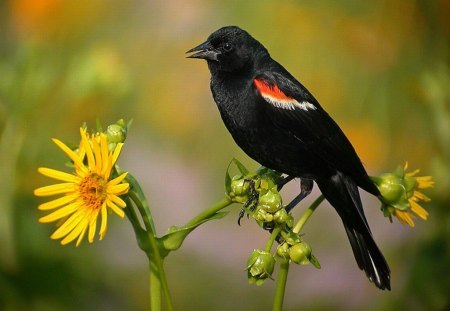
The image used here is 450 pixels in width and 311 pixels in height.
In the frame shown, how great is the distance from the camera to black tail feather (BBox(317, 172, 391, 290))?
0.69 m

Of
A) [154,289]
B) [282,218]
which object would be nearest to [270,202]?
[282,218]

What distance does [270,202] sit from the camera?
1.90ft

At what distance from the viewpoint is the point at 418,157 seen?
75 centimetres

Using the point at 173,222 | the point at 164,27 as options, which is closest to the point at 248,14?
the point at 164,27

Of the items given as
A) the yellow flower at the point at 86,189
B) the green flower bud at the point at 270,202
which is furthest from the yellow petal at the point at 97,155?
the green flower bud at the point at 270,202

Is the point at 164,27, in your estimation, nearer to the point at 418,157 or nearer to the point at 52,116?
the point at 52,116

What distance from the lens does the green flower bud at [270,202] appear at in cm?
58

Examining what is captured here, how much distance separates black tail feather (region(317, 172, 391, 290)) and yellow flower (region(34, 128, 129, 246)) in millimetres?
189

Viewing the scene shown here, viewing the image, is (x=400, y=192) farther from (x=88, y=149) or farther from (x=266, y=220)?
(x=88, y=149)

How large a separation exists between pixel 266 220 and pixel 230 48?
166 mm

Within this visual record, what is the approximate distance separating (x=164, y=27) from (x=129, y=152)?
10 cm

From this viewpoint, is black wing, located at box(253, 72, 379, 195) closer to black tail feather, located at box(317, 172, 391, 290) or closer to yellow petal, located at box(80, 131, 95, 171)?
black tail feather, located at box(317, 172, 391, 290)

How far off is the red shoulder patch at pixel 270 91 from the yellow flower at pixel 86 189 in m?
0.15

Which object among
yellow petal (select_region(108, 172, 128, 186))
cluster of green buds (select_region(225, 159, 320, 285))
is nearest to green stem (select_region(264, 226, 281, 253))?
cluster of green buds (select_region(225, 159, 320, 285))
